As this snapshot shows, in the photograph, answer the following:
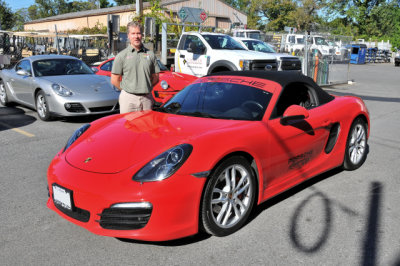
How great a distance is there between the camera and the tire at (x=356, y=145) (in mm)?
4898

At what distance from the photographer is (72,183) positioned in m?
3.04

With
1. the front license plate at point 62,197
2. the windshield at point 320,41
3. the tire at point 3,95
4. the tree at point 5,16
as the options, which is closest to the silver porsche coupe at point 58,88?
the tire at point 3,95

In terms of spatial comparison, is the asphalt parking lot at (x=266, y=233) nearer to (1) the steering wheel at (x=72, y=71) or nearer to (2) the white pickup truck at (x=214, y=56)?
(1) the steering wheel at (x=72, y=71)

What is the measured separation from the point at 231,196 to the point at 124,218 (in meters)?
0.94

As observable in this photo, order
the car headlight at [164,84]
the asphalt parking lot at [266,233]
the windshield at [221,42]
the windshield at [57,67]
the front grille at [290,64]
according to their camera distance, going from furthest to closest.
Answer: 1. the front grille at [290,64]
2. the windshield at [221,42]
3. the car headlight at [164,84]
4. the windshield at [57,67]
5. the asphalt parking lot at [266,233]

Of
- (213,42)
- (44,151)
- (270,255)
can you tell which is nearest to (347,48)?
(213,42)

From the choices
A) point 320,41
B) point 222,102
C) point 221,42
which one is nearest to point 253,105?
point 222,102

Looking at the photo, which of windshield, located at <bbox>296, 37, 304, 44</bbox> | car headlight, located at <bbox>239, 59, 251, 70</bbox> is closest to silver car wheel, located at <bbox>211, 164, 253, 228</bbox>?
car headlight, located at <bbox>239, 59, 251, 70</bbox>

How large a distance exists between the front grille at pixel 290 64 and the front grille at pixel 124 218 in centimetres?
1166

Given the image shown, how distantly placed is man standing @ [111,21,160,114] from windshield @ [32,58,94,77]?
13.8ft

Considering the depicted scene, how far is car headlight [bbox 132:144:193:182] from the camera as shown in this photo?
2.89 m

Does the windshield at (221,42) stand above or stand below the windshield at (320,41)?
below

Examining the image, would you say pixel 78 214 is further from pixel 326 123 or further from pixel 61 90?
pixel 61 90

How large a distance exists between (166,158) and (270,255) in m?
1.11
